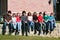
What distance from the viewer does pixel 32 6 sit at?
1109 inches

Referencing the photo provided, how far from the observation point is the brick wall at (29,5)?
2767cm

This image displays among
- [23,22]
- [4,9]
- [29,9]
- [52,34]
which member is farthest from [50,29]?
[4,9]

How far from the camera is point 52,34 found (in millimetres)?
21906

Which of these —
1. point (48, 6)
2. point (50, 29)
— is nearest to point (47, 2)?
point (48, 6)

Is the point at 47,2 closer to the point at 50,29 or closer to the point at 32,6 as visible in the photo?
the point at 32,6

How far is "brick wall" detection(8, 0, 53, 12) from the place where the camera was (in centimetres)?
2767

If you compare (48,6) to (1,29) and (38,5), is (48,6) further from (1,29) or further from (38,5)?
(1,29)

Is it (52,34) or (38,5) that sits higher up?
(38,5)

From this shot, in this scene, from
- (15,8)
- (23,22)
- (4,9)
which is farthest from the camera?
(4,9)

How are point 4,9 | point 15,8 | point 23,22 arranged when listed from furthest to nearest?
point 4,9
point 15,8
point 23,22

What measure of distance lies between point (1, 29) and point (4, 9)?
28.4ft

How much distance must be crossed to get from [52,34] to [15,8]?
269 inches

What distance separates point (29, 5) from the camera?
92.2ft

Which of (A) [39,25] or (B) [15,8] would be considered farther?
(B) [15,8]
